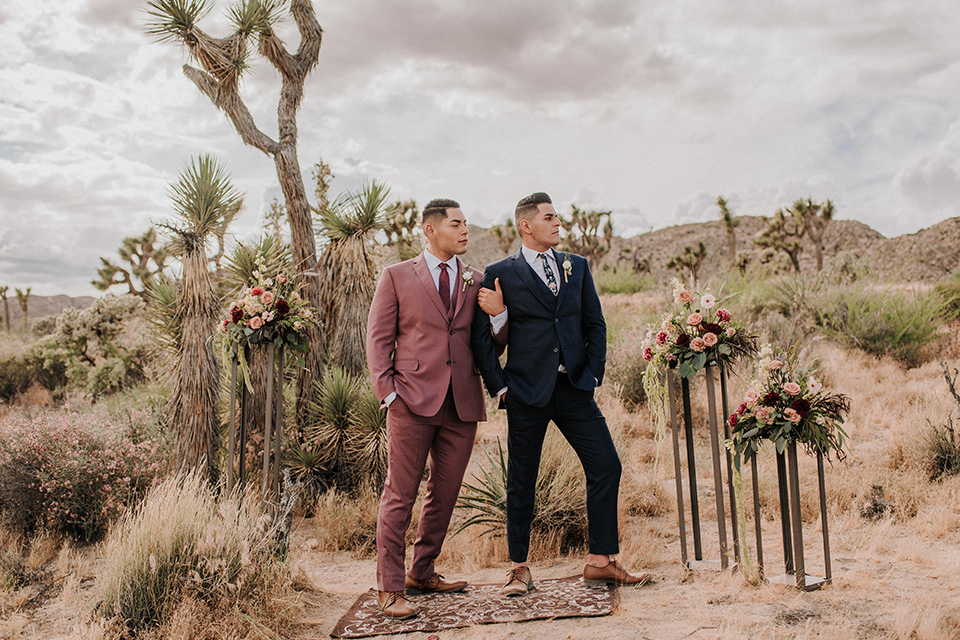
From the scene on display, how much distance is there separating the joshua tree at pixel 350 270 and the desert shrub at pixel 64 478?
2.39 metres

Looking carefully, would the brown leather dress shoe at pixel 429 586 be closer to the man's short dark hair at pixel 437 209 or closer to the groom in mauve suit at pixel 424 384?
the groom in mauve suit at pixel 424 384

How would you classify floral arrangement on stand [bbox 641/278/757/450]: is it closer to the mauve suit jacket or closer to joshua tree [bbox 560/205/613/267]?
the mauve suit jacket

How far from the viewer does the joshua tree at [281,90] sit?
754 cm

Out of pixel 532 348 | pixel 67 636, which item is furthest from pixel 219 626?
pixel 532 348

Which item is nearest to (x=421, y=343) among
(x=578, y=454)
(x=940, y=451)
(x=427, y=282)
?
(x=427, y=282)

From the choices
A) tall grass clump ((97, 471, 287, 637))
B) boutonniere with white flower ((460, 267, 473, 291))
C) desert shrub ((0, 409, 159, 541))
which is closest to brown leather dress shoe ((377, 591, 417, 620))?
tall grass clump ((97, 471, 287, 637))

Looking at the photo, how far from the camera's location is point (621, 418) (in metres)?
8.77

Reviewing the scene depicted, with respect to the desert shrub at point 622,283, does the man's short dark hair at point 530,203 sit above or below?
below

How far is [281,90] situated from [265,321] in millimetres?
4025

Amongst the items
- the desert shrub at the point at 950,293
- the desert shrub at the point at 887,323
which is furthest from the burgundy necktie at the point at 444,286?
the desert shrub at the point at 950,293

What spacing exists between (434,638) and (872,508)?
4.15 meters

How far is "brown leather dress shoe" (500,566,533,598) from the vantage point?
4.15m

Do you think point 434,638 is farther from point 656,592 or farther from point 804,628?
point 804,628

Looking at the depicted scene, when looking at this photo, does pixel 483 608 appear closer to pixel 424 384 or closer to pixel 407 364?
pixel 424 384
